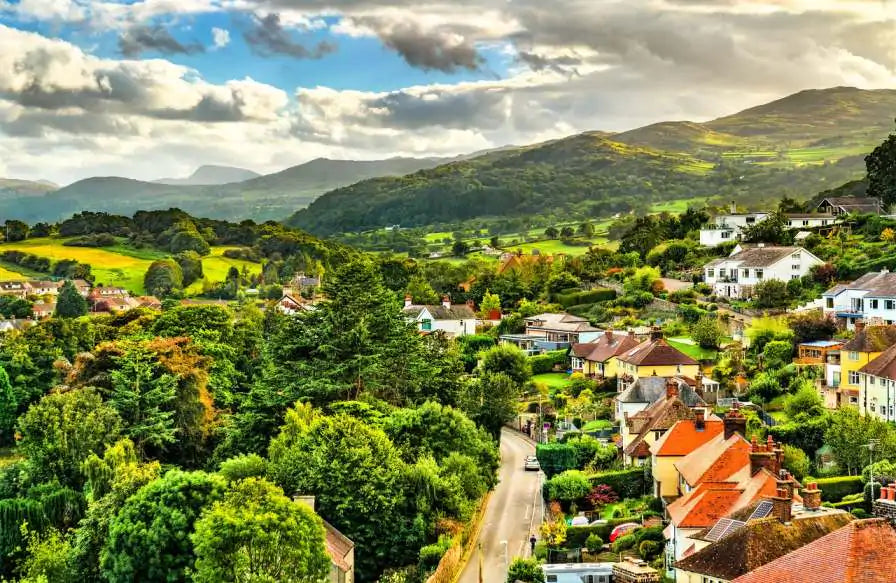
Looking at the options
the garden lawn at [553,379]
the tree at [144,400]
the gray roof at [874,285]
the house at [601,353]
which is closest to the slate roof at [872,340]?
the gray roof at [874,285]

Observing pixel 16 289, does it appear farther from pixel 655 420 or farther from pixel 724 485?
pixel 724 485

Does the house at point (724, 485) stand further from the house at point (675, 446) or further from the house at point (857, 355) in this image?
the house at point (857, 355)

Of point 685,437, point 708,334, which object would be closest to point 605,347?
point 708,334

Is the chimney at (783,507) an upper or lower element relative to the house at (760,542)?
upper

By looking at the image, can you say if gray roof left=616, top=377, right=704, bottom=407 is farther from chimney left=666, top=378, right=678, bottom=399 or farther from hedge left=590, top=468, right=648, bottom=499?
hedge left=590, top=468, right=648, bottom=499

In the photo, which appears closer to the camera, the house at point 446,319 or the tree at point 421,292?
the house at point 446,319

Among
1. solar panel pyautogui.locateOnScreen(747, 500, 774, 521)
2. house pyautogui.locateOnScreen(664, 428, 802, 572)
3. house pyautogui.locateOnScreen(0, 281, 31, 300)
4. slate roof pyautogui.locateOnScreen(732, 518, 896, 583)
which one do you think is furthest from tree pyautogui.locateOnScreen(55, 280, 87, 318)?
slate roof pyautogui.locateOnScreen(732, 518, 896, 583)

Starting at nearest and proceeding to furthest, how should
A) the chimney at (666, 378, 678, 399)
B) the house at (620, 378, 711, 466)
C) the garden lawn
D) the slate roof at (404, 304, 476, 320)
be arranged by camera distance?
the house at (620, 378, 711, 466) < the chimney at (666, 378, 678, 399) < the garden lawn < the slate roof at (404, 304, 476, 320)
